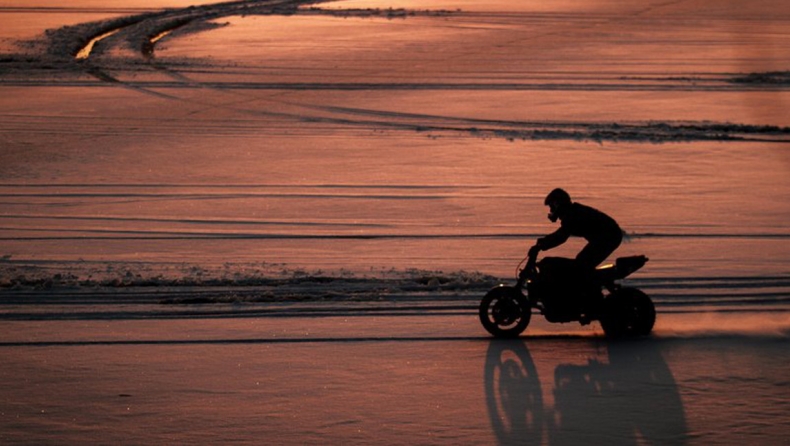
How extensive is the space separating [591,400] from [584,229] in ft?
4.84

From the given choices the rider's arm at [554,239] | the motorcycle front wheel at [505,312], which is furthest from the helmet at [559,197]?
the motorcycle front wheel at [505,312]

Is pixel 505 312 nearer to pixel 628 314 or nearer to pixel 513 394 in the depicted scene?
pixel 628 314

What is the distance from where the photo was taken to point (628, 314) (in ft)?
31.3

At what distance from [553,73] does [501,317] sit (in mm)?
16381

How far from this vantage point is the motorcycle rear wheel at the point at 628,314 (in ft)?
31.1

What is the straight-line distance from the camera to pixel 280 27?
32.9 meters

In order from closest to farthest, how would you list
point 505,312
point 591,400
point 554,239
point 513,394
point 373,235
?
1. point 591,400
2. point 513,394
3. point 554,239
4. point 505,312
5. point 373,235

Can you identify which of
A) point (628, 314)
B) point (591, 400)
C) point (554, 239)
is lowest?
point (591, 400)

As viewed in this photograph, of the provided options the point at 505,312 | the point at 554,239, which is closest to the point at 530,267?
the point at 554,239

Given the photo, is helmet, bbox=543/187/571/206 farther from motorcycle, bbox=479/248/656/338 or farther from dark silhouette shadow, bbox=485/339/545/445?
dark silhouette shadow, bbox=485/339/545/445

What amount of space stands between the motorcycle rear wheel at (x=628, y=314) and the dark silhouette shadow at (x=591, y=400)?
0.13 m

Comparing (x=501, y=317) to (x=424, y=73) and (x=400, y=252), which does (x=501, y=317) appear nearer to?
(x=400, y=252)

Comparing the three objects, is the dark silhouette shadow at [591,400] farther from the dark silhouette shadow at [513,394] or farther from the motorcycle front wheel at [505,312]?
the motorcycle front wheel at [505,312]

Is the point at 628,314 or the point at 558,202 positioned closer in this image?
the point at 558,202
